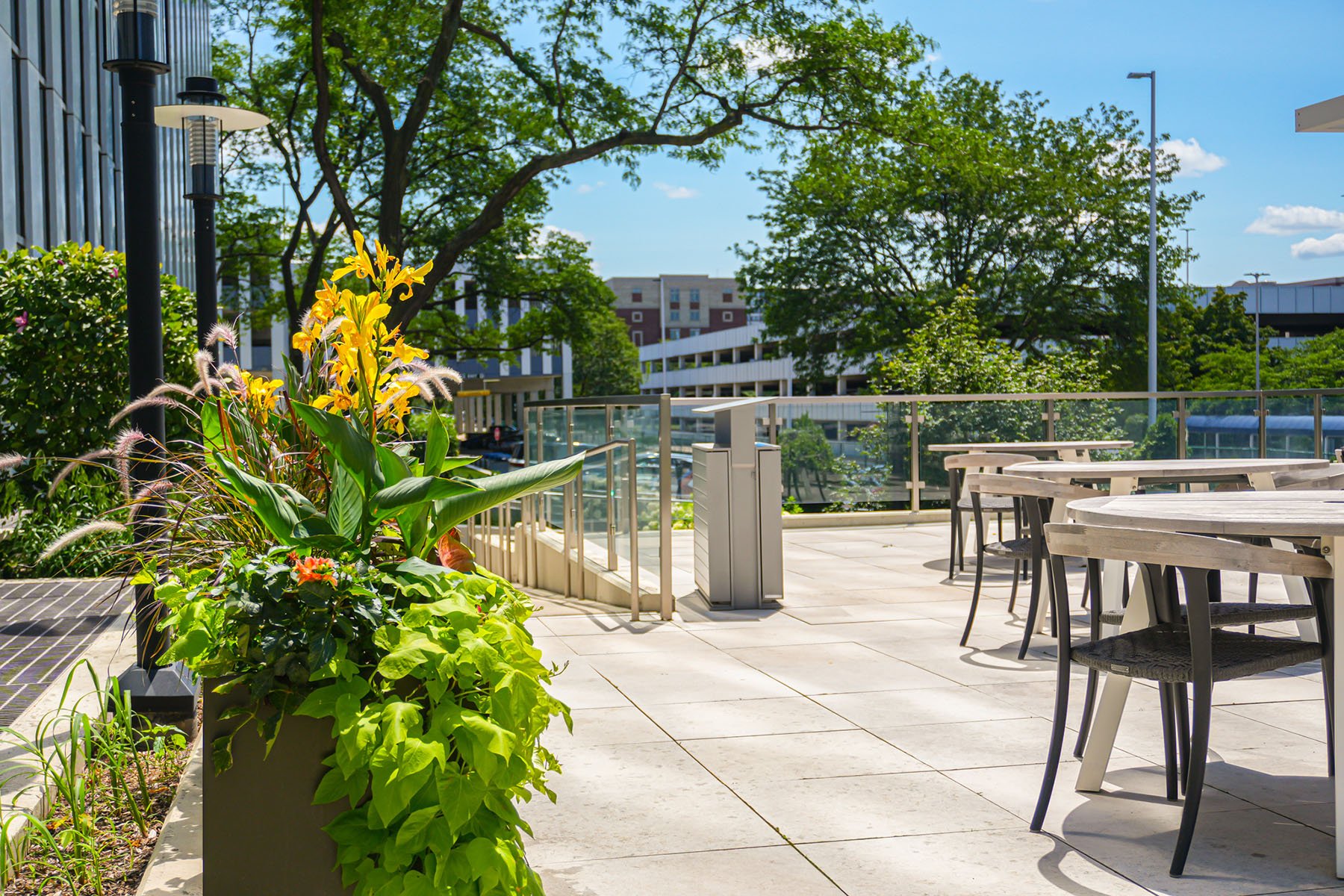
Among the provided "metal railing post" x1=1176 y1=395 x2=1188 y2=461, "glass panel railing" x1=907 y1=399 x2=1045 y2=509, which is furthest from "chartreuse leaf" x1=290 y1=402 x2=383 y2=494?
"metal railing post" x1=1176 y1=395 x2=1188 y2=461

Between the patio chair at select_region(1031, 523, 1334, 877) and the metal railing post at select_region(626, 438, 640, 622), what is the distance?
12.2 ft

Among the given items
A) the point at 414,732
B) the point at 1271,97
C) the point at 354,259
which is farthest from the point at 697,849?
the point at 1271,97

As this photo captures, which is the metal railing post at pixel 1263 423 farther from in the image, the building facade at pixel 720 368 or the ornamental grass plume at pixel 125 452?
the building facade at pixel 720 368

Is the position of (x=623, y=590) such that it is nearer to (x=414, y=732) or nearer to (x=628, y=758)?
(x=628, y=758)

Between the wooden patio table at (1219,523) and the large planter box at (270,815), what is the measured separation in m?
2.30

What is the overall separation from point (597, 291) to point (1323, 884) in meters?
24.7

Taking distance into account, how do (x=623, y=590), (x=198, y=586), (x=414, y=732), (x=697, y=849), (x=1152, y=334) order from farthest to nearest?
1. (x=1152, y=334)
2. (x=623, y=590)
3. (x=697, y=849)
4. (x=198, y=586)
5. (x=414, y=732)

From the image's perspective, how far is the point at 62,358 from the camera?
33.3ft

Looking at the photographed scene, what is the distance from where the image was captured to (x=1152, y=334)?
110ft

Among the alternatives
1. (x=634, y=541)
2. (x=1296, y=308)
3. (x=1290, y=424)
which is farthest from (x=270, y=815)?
(x=1296, y=308)

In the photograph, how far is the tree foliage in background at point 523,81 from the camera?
18.1 m

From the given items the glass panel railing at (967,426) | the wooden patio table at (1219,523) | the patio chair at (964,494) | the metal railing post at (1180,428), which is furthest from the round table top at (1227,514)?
the metal railing post at (1180,428)

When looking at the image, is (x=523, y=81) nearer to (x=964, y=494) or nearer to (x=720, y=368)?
(x=964, y=494)

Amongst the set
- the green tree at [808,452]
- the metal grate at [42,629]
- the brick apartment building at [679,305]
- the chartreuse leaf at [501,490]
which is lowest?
the metal grate at [42,629]
